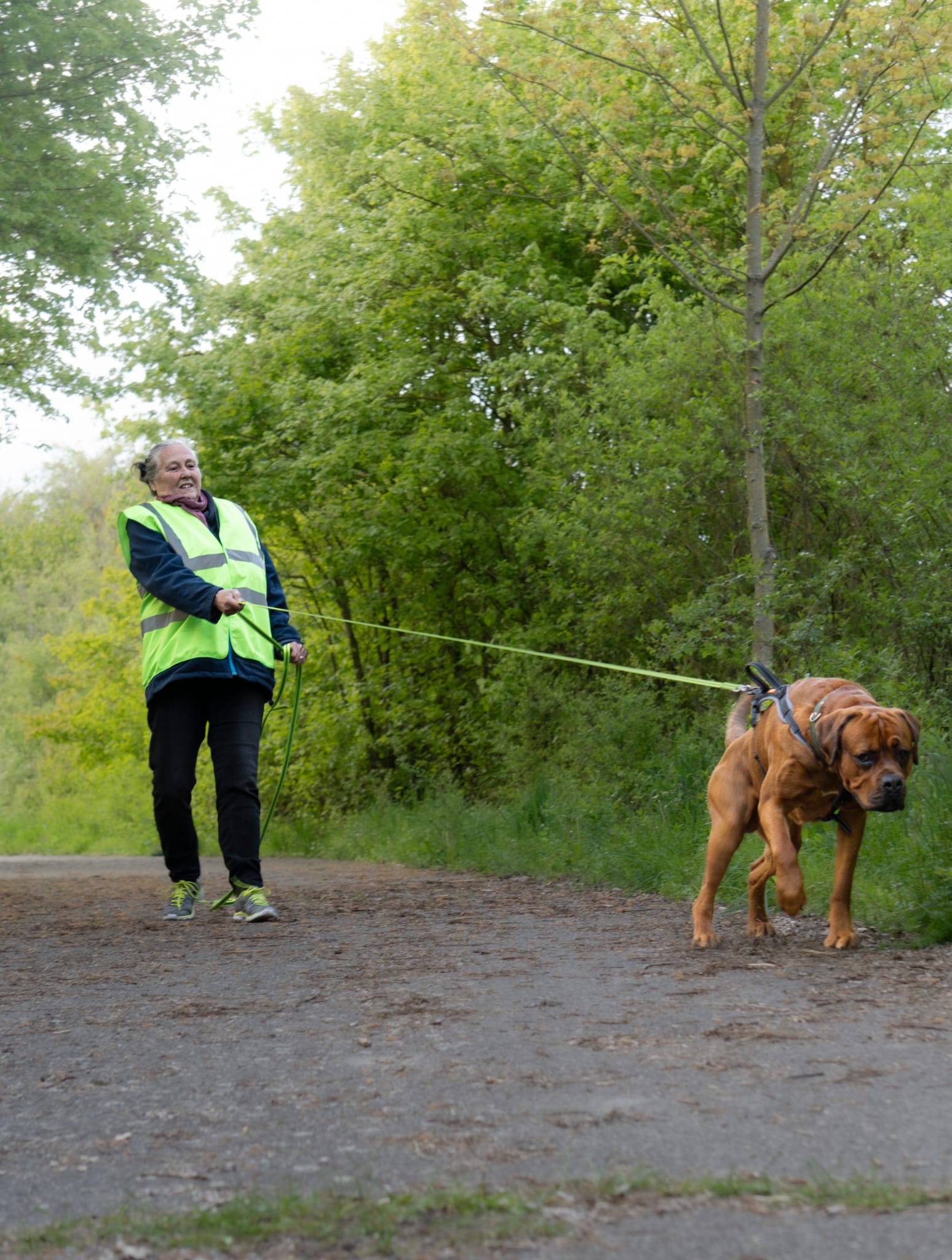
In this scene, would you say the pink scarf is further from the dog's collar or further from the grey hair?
the dog's collar

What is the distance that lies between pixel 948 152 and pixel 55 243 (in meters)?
7.57

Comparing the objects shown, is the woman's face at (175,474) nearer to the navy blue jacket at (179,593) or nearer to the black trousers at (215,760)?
the navy blue jacket at (179,593)

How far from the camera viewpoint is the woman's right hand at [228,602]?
268 inches

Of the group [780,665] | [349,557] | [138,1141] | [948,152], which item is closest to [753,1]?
[948,152]

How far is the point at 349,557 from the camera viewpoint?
15.7 m

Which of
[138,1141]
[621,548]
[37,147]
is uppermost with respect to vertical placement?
[37,147]

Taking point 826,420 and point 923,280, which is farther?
point 923,280

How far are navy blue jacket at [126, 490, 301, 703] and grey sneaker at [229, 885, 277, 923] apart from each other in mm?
996

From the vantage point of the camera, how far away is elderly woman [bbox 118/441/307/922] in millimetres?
7055

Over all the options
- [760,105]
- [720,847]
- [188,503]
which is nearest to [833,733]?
[720,847]

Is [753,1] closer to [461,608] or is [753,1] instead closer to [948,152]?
[948,152]

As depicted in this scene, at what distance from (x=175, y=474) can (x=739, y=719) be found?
3207 mm

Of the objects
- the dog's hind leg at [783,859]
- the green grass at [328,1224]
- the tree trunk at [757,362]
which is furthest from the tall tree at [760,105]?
the green grass at [328,1224]

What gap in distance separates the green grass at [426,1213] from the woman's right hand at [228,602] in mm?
4497
